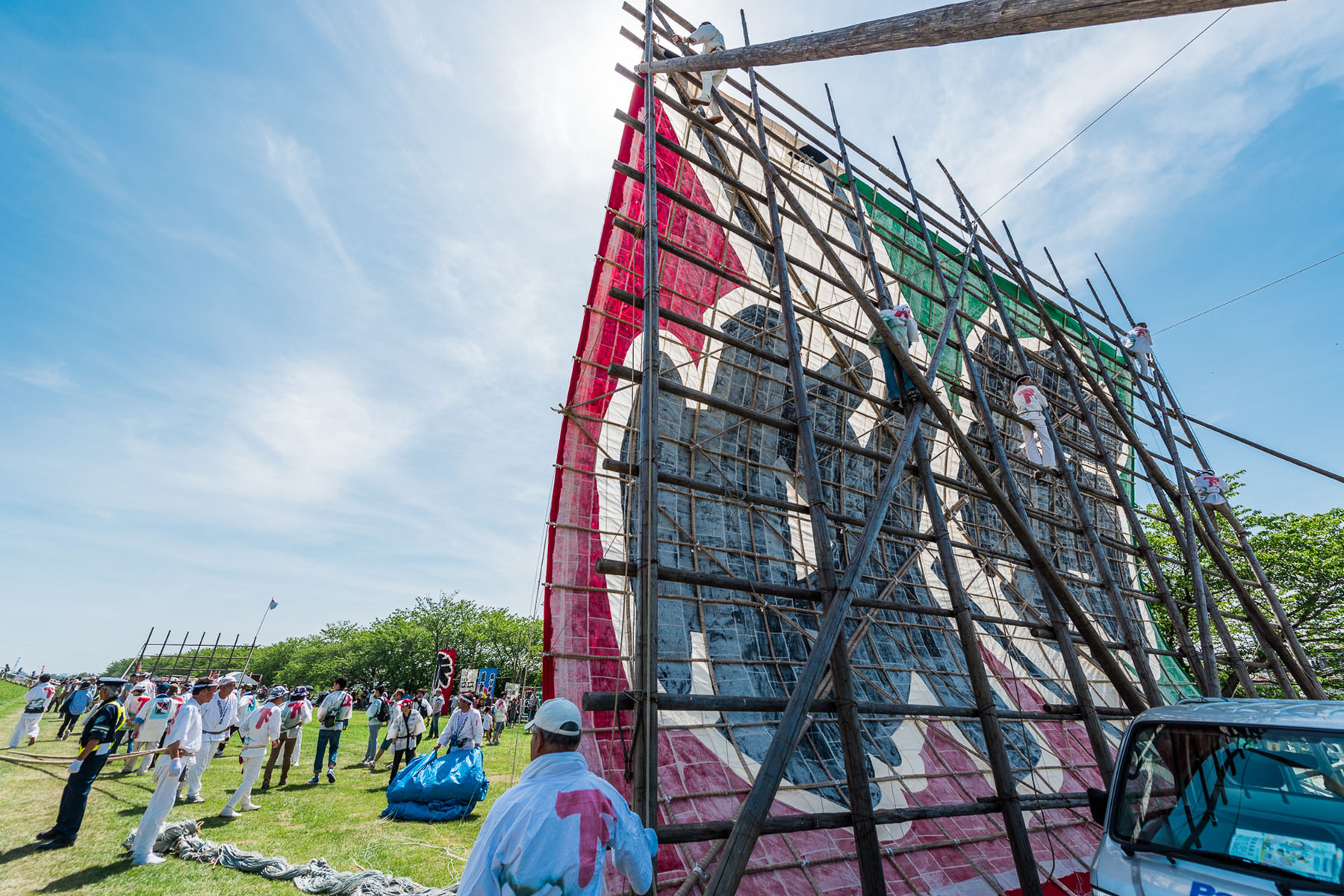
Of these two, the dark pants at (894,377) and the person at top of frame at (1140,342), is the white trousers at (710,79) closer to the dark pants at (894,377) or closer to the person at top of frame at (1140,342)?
the dark pants at (894,377)

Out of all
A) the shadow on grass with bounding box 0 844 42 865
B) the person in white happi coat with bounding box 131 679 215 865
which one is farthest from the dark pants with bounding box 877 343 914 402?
the shadow on grass with bounding box 0 844 42 865

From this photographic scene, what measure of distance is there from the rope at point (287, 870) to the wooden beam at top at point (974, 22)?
641 cm

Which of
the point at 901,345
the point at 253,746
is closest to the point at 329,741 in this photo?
the point at 253,746

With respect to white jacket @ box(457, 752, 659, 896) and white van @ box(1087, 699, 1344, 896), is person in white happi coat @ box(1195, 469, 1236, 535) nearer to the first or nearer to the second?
white van @ box(1087, 699, 1344, 896)

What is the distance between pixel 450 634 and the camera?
153ft

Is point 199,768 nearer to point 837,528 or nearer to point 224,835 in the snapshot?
point 224,835

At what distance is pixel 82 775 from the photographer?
5.83 metres

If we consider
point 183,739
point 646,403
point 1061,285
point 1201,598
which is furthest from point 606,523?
point 1061,285

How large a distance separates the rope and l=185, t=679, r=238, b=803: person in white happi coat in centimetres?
203

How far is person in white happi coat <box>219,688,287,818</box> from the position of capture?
7.24m

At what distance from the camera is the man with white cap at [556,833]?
7.05ft

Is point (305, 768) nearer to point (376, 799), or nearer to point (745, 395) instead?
point (376, 799)

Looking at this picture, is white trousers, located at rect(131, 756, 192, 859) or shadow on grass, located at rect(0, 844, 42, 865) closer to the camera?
shadow on grass, located at rect(0, 844, 42, 865)

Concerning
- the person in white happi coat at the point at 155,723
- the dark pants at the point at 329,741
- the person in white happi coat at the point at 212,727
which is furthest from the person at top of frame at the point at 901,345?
the person in white happi coat at the point at 155,723
